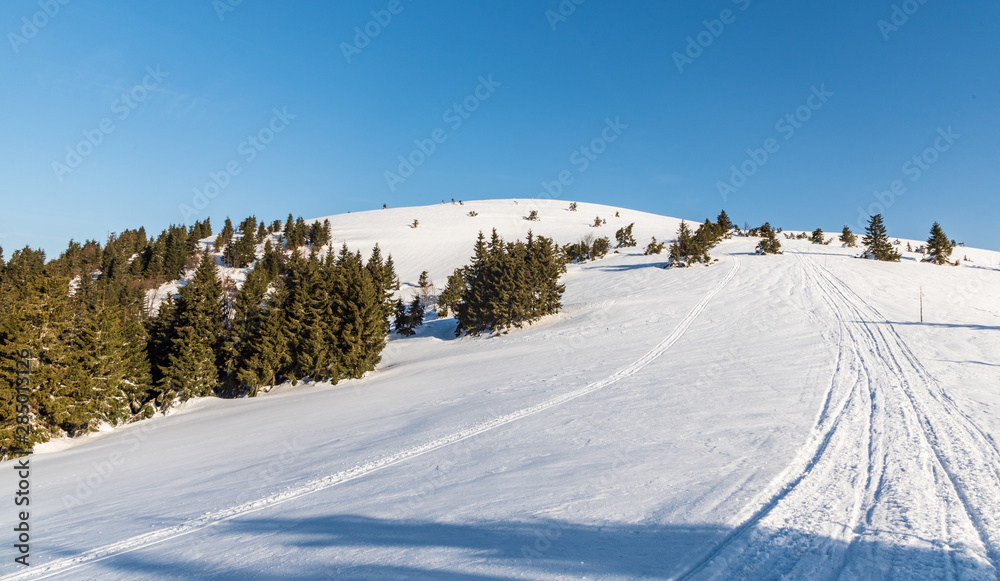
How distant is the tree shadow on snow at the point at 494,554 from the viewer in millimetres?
4262

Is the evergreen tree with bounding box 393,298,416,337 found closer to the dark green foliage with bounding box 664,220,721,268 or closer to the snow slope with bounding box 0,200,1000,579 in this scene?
the snow slope with bounding box 0,200,1000,579

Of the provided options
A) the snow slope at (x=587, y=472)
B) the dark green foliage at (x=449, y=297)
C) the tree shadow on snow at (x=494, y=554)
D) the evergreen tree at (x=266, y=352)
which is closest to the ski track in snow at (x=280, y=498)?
the snow slope at (x=587, y=472)

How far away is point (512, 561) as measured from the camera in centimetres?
459

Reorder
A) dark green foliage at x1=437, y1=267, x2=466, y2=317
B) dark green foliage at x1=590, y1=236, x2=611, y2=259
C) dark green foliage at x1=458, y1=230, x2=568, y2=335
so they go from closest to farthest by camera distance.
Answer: dark green foliage at x1=458, y1=230, x2=568, y2=335, dark green foliage at x1=437, y1=267, x2=466, y2=317, dark green foliage at x1=590, y1=236, x2=611, y2=259

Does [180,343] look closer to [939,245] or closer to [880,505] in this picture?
[880,505]

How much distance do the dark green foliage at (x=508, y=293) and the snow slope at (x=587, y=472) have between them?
11.6 metres

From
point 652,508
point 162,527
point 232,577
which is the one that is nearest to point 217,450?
point 162,527

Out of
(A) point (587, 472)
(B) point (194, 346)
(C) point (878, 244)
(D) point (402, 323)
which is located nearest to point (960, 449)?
(A) point (587, 472)

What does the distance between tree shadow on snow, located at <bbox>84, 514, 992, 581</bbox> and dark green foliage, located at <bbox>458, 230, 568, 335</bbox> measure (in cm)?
2658

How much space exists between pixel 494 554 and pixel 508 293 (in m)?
27.8

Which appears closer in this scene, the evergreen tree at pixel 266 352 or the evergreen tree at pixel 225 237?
the evergreen tree at pixel 266 352

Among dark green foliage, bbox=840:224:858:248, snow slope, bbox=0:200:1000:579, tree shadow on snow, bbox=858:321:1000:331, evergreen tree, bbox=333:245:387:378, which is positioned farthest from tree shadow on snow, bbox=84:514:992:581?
dark green foliage, bbox=840:224:858:248

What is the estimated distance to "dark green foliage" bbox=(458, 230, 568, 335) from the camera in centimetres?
3241

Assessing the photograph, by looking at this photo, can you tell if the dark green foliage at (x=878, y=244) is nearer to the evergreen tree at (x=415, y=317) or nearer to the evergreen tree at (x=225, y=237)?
the evergreen tree at (x=415, y=317)
